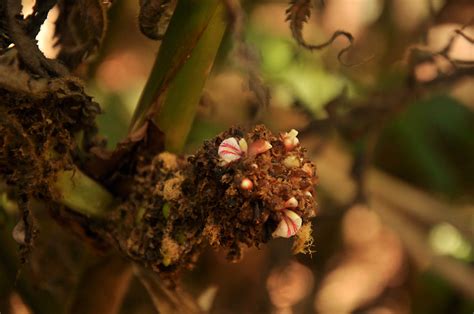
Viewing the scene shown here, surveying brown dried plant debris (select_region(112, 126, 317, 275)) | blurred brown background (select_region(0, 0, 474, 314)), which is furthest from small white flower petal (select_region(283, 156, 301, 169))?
blurred brown background (select_region(0, 0, 474, 314))

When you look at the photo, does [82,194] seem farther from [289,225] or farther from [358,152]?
[358,152]

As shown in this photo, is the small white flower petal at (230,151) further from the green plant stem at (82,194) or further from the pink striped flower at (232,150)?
the green plant stem at (82,194)

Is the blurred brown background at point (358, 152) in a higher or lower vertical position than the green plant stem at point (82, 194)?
lower

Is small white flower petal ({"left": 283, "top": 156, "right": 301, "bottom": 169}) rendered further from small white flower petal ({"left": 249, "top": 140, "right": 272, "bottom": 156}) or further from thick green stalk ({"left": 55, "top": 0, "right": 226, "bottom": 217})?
thick green stalk ({"left": 55, "top": 0, "right": 226, "bottom": 217})

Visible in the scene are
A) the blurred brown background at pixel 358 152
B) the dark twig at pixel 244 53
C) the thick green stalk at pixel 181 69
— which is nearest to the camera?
the dark twig at pixel 244 53

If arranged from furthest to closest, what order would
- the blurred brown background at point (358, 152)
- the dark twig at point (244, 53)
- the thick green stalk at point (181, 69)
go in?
the blurred brown background at point (358, 152) < the thick green stalk at point (181, 69) < the dark twig at point (244, 53)

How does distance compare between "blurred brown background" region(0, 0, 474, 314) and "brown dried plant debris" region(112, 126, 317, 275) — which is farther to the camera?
"blurred brown background" region(0, 0, 474, 314)

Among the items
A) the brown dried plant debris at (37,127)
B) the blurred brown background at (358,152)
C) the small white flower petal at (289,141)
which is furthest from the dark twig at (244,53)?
the blurred brown background at (358,152)

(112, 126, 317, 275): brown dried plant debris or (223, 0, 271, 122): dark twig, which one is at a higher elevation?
(223, 0, 271, 122): dark twig
